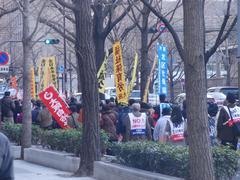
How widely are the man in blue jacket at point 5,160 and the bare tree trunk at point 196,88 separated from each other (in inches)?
196

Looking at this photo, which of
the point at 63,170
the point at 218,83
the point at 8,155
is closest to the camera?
the point at 8,155

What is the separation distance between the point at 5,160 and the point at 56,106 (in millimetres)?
14309

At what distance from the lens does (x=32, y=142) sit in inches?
802

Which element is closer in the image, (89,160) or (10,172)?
(10,172)

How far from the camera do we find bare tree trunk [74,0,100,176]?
1485cm

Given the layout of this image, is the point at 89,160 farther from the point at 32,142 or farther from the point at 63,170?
the point at 32,142

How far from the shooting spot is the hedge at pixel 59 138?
1625cm

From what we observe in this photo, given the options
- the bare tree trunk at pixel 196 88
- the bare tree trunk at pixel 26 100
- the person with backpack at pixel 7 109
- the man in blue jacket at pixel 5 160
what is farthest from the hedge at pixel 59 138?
the man in blue jacket at pixel 5 160

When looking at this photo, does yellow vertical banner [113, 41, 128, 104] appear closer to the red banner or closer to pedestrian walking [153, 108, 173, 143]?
the red banner

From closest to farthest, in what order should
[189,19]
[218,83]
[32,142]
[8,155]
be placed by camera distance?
[8,155] < [189,19] < [32,142] < [218,83]

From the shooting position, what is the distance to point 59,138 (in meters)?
17.3

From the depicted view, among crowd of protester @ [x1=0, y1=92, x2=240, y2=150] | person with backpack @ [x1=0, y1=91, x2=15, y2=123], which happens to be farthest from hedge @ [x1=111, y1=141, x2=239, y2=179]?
person with backpack @ [x1=0, y1=91, x2=15, y2=123]

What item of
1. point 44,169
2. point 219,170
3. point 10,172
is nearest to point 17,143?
point 44,169

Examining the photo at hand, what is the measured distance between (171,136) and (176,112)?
20.3 inches
